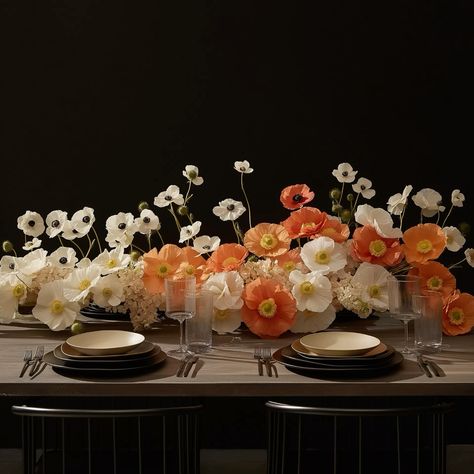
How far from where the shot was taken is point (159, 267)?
2201mm

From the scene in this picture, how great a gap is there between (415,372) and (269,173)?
4.70 feet

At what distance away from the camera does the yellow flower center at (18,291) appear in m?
2.23

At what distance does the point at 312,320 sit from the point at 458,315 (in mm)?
400

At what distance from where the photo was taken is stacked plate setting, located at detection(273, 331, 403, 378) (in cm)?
177

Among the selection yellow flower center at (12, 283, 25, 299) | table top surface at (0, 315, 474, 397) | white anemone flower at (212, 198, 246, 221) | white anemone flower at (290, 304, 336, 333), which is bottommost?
table top surface at (0, 315, 474, 397)

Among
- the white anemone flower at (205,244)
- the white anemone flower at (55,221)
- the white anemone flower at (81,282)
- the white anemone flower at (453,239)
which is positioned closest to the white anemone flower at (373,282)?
the white anemone flower at (453,239)

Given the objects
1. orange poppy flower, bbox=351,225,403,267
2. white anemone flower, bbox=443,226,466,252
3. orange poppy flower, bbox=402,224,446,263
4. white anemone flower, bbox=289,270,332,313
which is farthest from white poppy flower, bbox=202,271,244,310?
white anemone flower, bbox=443,226,466,252

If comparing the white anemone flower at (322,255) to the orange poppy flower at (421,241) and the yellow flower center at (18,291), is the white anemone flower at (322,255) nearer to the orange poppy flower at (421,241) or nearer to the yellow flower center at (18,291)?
the orange poppy flower at (421,241)

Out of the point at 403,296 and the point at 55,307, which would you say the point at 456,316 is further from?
the point at 55,307

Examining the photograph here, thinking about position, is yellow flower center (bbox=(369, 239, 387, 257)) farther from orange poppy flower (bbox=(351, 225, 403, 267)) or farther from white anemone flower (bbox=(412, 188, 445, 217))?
white anemone flower (bbox=(412, 188, 445, 217))

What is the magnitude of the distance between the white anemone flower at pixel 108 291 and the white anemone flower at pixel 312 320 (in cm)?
49

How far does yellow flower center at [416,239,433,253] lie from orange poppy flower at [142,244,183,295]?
0.68 metres

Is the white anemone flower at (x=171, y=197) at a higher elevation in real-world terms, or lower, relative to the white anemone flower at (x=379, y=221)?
higher

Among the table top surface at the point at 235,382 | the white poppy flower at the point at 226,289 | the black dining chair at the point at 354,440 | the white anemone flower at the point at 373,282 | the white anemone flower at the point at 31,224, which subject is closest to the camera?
the black dining chair at the point at 354,440
